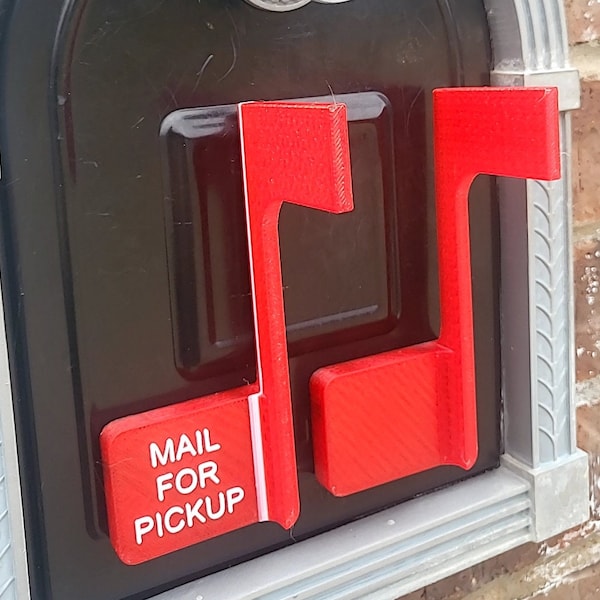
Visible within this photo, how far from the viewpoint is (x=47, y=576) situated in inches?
15.1

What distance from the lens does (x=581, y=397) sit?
1.78 feet

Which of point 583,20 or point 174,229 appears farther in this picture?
point 583,20

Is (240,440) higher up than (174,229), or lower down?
lower down

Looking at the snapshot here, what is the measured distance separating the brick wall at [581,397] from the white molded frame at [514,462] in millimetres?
29

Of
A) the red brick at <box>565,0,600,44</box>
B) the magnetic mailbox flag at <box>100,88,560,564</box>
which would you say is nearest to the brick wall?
the red brick at <box>565,0,600,44</box>

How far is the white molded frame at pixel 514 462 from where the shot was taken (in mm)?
445

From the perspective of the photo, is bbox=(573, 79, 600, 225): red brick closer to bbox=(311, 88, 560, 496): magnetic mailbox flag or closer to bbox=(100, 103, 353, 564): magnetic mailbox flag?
bbox=(311, 88, 560, 496): magnetic mailbox flag

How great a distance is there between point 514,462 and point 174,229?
0.26 m

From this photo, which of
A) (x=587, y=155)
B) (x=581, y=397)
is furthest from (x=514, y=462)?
(x=587, y=155)

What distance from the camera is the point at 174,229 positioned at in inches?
15.2

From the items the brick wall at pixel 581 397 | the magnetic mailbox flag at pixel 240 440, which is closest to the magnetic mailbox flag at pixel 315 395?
the magnetic mailbox flag at pixel 240 440

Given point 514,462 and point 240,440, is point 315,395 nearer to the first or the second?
point 240,440

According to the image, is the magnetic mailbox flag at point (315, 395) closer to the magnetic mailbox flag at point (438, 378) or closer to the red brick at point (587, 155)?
the magnetic mailbox flag at point (438, 378)

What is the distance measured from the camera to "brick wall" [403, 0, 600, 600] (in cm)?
50
